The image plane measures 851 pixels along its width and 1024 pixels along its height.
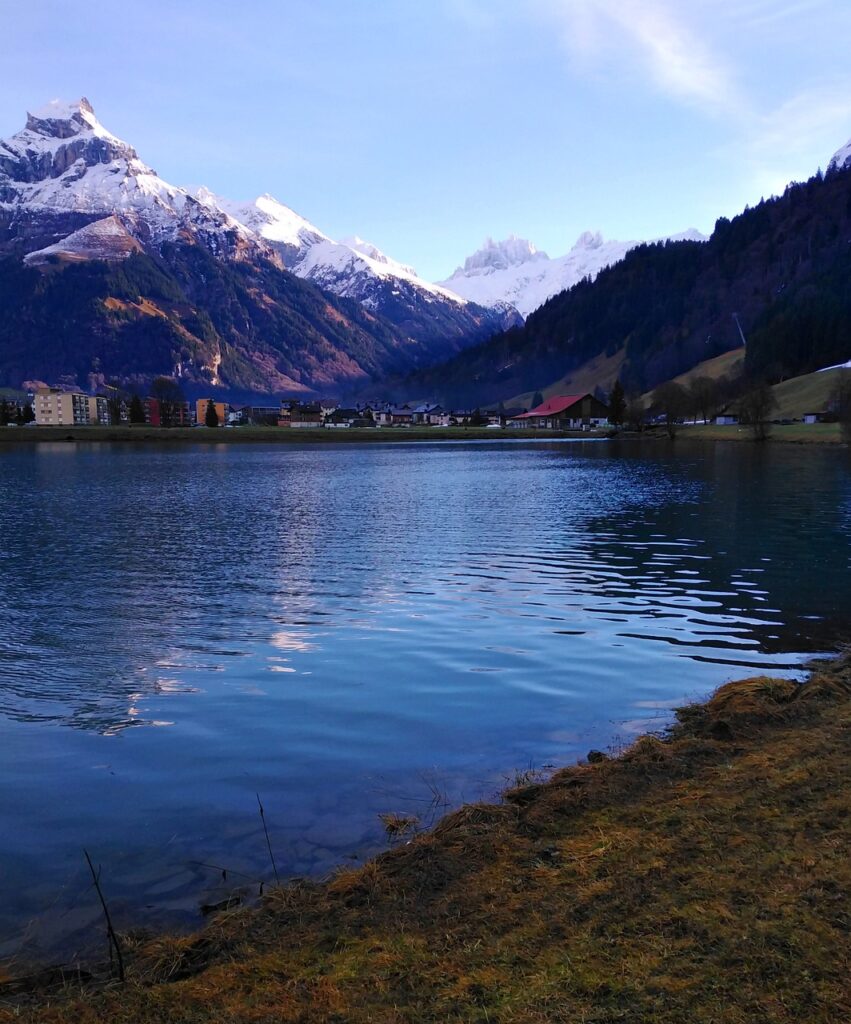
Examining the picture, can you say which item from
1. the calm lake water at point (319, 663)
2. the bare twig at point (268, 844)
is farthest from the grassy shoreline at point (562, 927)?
the calm lake water at point (319, 663)

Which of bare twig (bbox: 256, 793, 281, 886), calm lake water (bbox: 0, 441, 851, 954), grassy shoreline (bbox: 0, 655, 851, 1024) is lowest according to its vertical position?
calm lake water (bbox: 0, 441, 851, 954)

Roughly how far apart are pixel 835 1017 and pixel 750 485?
75.6 m

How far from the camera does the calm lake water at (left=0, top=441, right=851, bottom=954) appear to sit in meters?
11.8

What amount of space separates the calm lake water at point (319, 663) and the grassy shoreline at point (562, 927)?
151 centimetres

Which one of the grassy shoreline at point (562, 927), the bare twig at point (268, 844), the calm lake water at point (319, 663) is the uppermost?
the grassy shoreline at point (562, 927)

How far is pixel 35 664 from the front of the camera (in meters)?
21.8

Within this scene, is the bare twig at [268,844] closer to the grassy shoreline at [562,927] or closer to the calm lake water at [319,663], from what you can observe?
the calm lake water at [319,663]

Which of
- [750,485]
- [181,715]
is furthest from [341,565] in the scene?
[750,485]

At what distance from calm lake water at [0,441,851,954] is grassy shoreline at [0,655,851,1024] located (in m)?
1.51

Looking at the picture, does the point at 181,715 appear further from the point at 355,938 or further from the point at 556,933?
the point at 556,933

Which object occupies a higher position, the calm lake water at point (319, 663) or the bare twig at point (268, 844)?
the bare twig at point (268, 844)

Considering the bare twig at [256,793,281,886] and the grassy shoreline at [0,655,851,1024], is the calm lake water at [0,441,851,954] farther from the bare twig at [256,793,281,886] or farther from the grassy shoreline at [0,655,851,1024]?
the grassy shoreline at [0,655,851,1024]

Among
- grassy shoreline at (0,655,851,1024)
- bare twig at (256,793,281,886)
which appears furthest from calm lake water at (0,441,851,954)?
grassy shoreline at (0,655,851,1024)

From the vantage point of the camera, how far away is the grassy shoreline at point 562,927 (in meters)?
6.76
